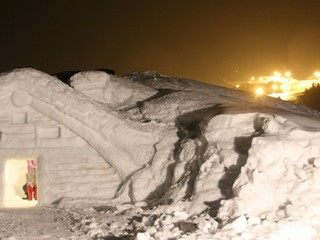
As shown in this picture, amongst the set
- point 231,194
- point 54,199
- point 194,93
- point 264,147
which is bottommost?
point 54,199

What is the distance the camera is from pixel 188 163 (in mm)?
9117

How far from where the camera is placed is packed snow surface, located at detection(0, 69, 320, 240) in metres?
6.41

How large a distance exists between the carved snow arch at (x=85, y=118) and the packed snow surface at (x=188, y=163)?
2 centimetres

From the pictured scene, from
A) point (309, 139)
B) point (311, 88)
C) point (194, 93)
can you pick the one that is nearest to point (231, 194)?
point (309, 139)

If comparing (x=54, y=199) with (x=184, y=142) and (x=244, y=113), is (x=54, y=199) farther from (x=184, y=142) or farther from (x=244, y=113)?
(x=244, y=113)

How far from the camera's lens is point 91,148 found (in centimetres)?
1004

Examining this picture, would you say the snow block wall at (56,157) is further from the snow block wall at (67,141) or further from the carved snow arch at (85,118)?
the carved snow arch at (85,118)

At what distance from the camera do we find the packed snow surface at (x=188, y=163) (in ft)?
21.0

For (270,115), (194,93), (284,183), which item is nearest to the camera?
(284,183)

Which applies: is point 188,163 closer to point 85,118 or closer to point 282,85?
point 85,118

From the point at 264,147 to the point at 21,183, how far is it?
11.2 meters

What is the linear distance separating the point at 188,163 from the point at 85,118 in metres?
2.55

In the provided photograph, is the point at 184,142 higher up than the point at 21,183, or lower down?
higher up

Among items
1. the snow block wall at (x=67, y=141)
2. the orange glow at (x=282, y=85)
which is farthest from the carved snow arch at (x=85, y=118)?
the orange glow at (x=282, y=85)
